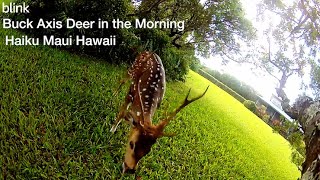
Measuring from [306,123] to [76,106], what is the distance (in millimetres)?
2660

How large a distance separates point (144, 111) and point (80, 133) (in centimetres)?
106

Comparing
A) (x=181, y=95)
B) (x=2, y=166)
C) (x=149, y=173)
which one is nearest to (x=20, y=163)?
(x=2, y=166)

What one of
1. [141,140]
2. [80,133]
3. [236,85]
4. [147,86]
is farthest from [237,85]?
[141,140]

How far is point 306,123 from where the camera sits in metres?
2.32

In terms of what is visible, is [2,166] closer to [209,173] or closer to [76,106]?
[76,106]

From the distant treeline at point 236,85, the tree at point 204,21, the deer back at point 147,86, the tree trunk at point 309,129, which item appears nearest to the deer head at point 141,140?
the deer back at point 147,86

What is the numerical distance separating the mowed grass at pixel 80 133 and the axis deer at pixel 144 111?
33 cm

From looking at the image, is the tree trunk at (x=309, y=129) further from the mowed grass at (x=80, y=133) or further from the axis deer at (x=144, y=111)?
the mowed grass at (x=80, y=133)

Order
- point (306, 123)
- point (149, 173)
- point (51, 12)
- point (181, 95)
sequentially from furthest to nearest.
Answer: point (181, 95) → point (51, 12) → point (149, 173) → point (306, 123)

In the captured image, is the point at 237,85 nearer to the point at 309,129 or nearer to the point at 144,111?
the point at 144,111

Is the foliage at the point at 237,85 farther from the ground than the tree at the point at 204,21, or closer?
closer

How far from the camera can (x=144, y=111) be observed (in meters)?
2.95

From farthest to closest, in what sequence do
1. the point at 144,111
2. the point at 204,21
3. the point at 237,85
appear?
the point at 237,85
the point at 204,21
the point at 144,111

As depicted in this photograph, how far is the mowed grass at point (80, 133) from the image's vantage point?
3.17m
